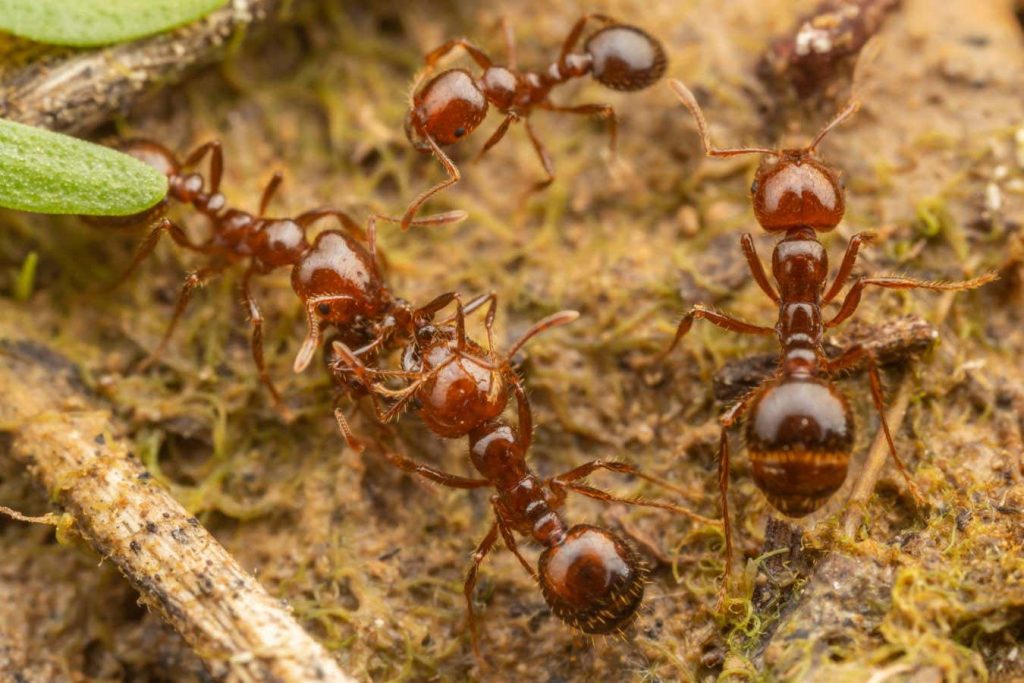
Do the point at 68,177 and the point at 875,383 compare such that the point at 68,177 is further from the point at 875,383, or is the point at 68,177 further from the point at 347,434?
the point at 875,383

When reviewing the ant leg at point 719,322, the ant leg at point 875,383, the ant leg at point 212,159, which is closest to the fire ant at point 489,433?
the ant leg at point 719,322

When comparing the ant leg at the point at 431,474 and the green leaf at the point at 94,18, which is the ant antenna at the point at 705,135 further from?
the green leaf at the point at 94,18

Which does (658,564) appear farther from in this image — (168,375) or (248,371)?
(168,375)

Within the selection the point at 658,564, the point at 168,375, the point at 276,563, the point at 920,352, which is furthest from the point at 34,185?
the point at 920,352

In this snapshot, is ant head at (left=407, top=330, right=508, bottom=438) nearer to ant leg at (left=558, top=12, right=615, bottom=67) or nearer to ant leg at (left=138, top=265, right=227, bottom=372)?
ant leg at (left=138, top=265, right=227, bottom=372)

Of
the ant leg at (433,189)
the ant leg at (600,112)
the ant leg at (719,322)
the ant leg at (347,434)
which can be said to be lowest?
the ant leg at (347,434)

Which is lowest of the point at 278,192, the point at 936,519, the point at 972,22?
the point at 936,519
